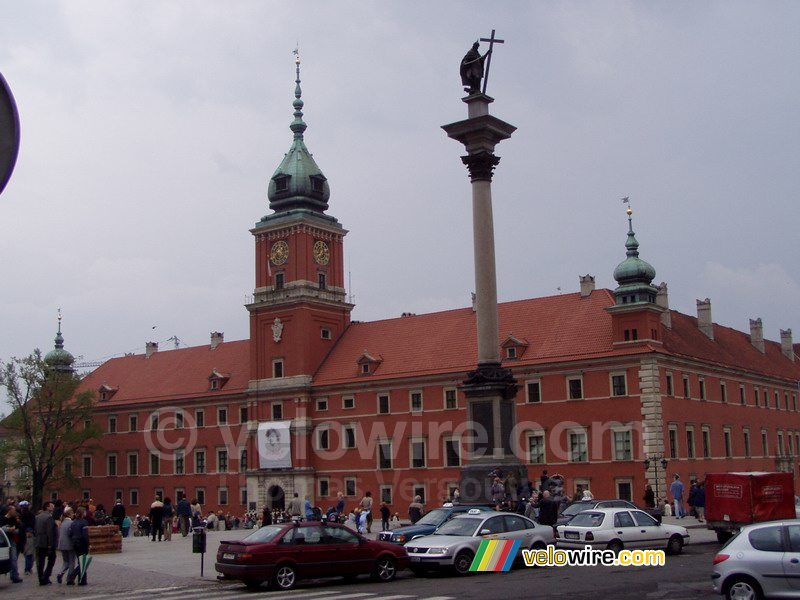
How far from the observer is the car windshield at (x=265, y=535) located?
20181mm

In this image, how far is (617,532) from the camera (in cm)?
2367

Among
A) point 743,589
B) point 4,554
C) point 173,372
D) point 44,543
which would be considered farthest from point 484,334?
point 173,372

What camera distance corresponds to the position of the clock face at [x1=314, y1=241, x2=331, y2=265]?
74.9 m

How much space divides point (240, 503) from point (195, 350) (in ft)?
62.4

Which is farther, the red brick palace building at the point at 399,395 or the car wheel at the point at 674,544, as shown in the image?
the red brick palace building at the point at 399,395

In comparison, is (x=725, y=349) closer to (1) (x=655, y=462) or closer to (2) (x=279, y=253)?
(1) (x=655, y=462)

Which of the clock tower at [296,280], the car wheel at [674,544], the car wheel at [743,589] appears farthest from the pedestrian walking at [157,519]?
the clock tower at [296,280]

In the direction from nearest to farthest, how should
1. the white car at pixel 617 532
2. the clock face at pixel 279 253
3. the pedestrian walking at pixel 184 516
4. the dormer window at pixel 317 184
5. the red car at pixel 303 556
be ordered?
the red car at pixel 303 556
the white car at pixel 617 532
the pedestrian walking at pixel 184 516
the clock face at pixel 279 253
the dormer window at pixel 317 184

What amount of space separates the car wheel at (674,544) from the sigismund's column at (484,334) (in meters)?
5.67

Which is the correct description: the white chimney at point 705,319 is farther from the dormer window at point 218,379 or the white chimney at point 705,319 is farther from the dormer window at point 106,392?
the dormer window at point 106,392

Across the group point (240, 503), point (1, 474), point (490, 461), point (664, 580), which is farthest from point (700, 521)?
point (1, 474)

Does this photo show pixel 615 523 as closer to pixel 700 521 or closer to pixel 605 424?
pixel 700 521

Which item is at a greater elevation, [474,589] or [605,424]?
[605,424]

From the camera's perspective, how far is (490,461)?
2992 cm
